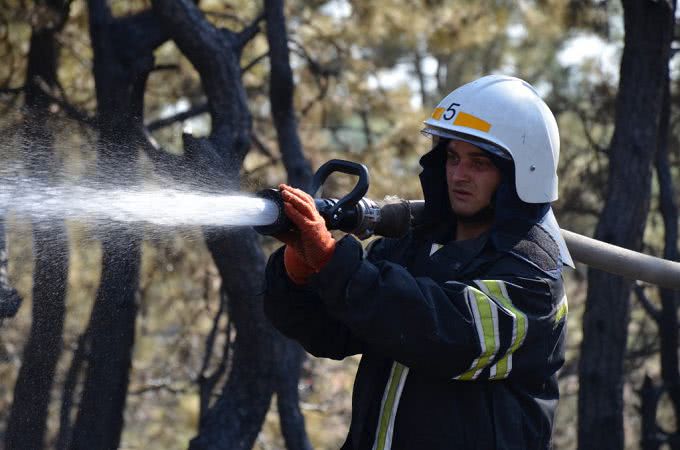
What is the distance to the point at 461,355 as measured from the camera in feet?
8.50

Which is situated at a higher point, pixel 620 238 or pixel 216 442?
pixel 620 238

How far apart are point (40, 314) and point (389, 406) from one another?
11.5 feet

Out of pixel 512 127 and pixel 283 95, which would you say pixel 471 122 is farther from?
pixel 283 95

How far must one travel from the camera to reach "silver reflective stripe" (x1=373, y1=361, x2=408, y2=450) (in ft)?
9.23

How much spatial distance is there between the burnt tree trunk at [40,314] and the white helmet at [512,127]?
262cm

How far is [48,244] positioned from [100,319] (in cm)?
112

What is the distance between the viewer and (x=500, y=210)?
2.93 meters

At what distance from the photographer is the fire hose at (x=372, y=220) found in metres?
Answer: 2.70

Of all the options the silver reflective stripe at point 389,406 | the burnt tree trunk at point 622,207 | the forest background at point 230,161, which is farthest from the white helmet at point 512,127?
A: the burnt tree trunk at point 622,207

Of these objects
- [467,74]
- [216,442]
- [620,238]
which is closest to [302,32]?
[620,238]

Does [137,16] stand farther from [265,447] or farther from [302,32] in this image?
[265,447]

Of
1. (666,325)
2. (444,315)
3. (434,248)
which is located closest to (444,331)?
(444,315)

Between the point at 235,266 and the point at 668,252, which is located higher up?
the point at 668,252

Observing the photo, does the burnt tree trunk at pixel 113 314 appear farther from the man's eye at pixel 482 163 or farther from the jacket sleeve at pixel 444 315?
the jacket sleeve at pixel 444 315
